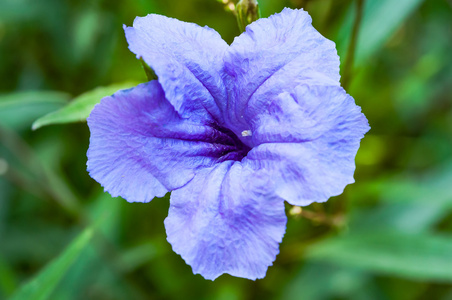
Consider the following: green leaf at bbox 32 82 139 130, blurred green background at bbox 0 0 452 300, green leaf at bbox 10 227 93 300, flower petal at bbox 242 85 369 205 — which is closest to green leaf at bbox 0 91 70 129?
blurred green background at bbox 0 0 452 300

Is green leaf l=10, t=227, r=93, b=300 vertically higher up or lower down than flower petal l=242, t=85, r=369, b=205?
lower down

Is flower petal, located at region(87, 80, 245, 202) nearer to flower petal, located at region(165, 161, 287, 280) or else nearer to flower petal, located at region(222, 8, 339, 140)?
flower petal, located at region(165, 161, 287, 280)

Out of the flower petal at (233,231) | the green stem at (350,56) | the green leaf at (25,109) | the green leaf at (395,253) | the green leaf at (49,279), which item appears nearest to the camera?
the flower petal at (233,231)

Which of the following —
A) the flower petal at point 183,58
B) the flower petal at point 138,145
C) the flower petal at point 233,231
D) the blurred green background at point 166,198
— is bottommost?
the blurred green background at point 166,198

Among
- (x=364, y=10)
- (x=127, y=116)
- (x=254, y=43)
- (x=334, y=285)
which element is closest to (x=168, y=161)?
(x=127, y=116)

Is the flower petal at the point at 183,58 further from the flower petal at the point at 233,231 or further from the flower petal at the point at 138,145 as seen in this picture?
the flower petal at the point at 233,231

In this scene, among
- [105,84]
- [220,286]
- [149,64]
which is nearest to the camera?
[149,64]

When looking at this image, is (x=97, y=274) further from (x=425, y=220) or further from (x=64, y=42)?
(x=425, y=220)

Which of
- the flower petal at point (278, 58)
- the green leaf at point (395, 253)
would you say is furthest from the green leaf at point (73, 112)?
the green leaf at point (395, 253)
